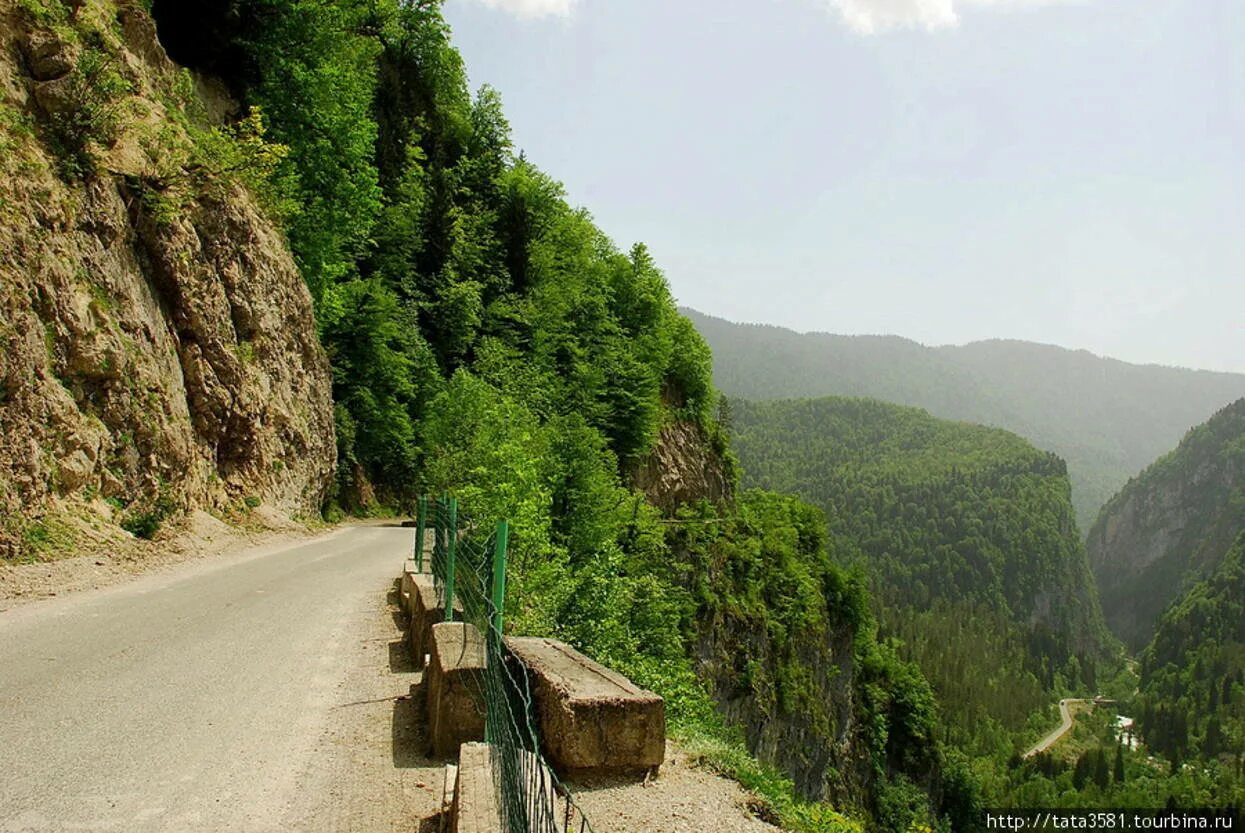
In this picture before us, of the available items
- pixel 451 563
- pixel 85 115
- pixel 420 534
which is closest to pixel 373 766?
pixel 451 563

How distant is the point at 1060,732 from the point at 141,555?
7246 inches

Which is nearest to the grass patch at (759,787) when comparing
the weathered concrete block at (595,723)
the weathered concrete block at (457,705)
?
the weathered concrete block at (595,723)

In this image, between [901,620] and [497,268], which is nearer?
[497,268]

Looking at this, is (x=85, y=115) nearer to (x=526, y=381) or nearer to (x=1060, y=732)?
(x=526, y=381)

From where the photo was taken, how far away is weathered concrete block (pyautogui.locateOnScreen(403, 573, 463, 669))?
780cm

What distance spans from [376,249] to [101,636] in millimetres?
26024

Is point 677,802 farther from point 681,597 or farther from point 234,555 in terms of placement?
point 681,597

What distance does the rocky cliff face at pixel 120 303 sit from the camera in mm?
11953

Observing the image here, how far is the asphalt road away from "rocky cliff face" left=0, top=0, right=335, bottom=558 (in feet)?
9.06

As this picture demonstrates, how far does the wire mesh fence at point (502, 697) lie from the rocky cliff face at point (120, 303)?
265 inches

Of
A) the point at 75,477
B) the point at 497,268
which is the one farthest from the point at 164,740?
the point at 497,268

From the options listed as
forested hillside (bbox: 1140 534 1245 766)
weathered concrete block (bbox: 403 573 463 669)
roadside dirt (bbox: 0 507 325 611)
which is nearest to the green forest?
roadside dirt (bbox: 0 507 325 611)

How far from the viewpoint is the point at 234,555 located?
15125 millimetres

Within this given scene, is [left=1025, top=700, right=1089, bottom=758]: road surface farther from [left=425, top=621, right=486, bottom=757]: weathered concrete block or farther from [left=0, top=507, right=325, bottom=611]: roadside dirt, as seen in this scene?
[left=425, top=621, right=486, bottom=757]: weathered concrete block
